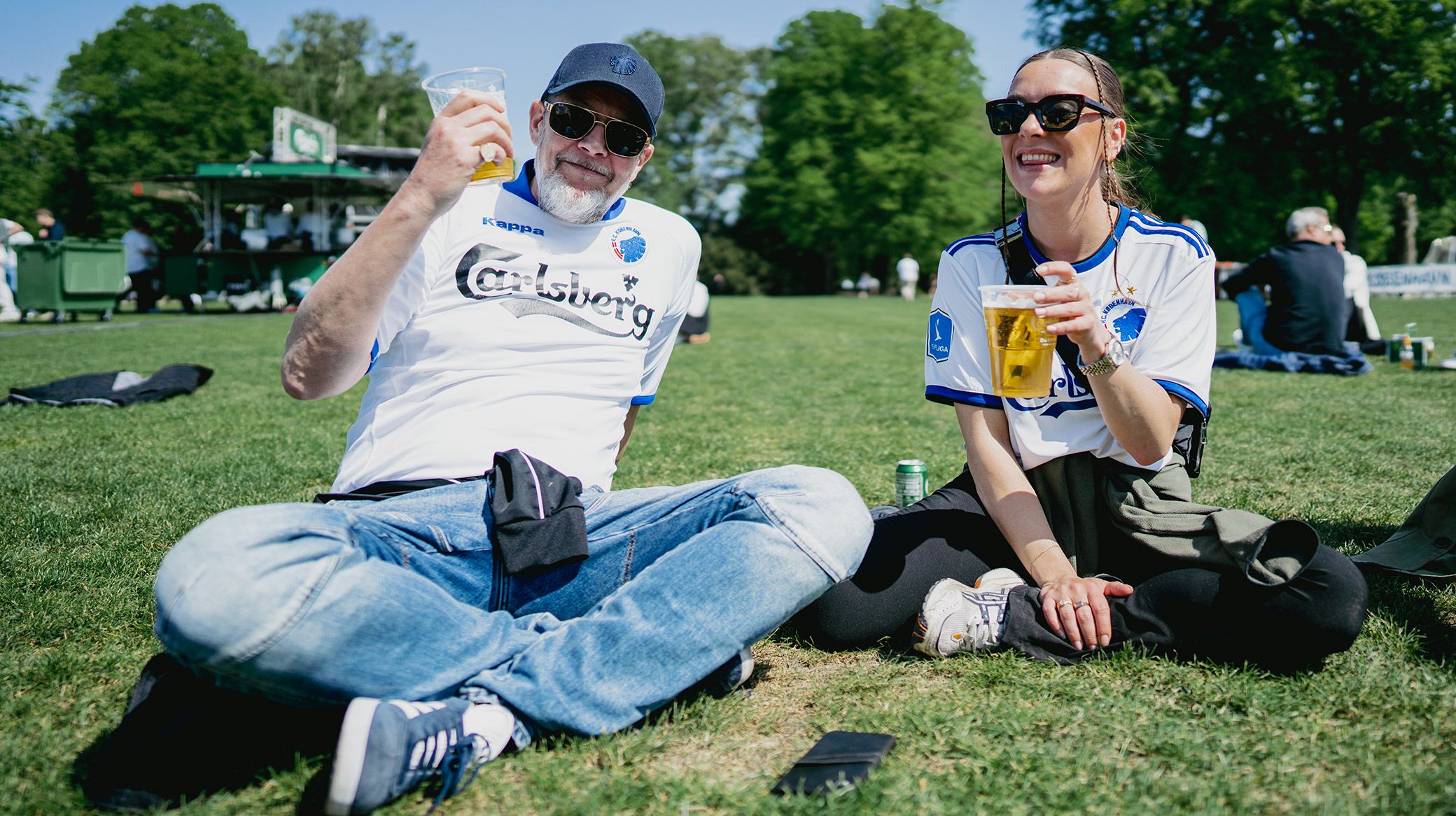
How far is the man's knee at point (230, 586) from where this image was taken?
1.76 metres

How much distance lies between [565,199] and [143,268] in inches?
943

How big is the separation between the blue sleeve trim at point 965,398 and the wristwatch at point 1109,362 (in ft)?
1.29

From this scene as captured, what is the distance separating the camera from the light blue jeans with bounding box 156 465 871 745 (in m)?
1.80

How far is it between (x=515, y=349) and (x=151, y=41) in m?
63.3

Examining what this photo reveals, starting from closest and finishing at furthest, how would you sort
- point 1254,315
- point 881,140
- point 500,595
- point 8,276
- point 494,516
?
point 494,516 < point 500,595 < point 1254,315 < point 8,276 < point 881,140

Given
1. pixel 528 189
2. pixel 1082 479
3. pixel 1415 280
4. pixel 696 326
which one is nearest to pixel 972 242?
pixel 1082 479

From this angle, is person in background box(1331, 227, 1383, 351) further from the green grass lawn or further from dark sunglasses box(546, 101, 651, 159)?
dark sunglasses box(546, 101, 651, 159)

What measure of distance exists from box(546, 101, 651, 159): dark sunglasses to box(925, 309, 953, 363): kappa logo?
1.06 meters

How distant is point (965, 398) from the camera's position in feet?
9.55

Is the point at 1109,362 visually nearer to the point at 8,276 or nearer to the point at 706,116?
the point at 8,276

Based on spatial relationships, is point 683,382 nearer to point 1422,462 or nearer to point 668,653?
point 1422,462

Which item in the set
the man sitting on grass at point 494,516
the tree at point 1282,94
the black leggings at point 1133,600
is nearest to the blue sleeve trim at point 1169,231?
the black leggings at point 1133,600

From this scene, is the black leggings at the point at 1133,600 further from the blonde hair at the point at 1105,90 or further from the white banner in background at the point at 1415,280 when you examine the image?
the white banner in background at the point at 1415,280

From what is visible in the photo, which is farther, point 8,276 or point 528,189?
point 8,276
